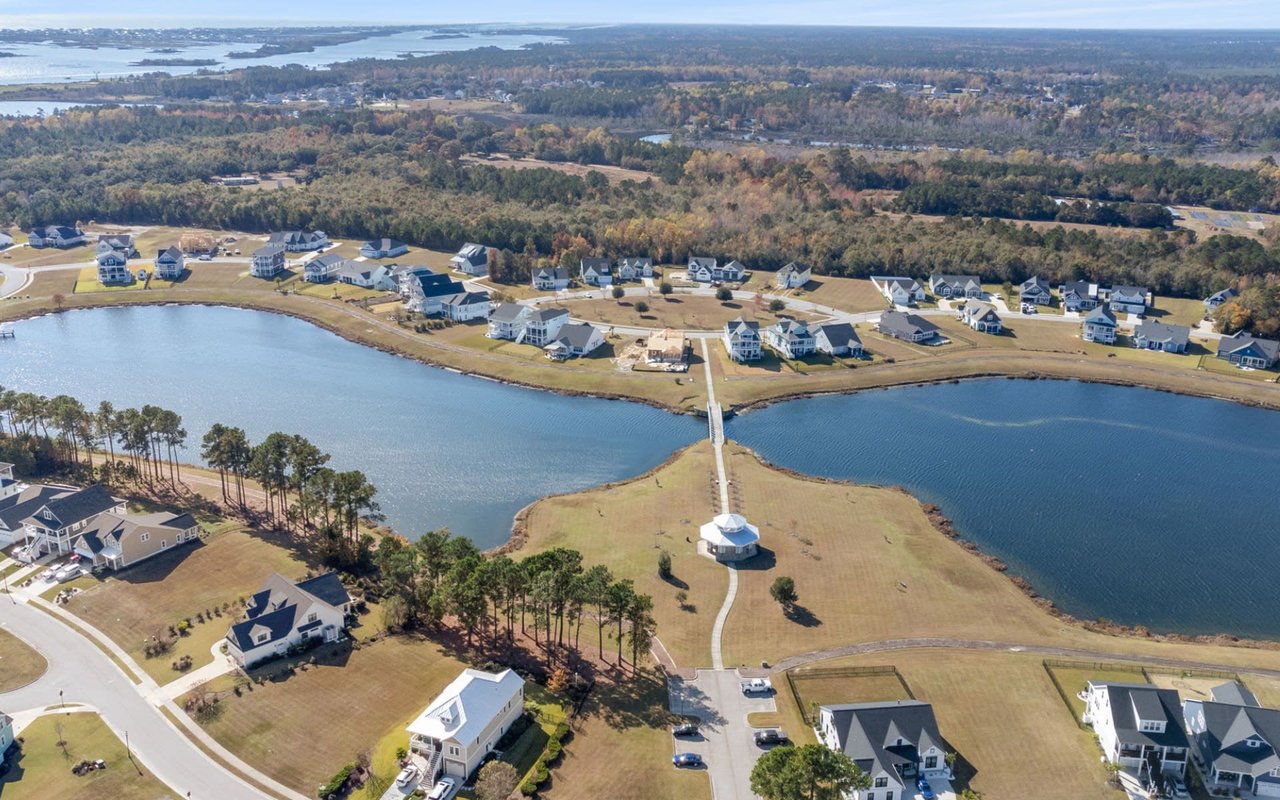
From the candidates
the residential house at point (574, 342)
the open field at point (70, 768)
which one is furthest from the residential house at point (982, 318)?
the open field at point (70, 768)

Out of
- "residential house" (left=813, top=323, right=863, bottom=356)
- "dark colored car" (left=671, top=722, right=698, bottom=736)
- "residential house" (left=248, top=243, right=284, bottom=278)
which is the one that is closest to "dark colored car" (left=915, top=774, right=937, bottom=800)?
"dark colored car" (left=671, top=722, right=698, bottom=736)

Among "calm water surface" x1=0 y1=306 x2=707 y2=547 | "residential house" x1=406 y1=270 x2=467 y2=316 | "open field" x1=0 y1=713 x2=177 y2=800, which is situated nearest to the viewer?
"open field" x1=0 y1=713 x2=177 y2=800

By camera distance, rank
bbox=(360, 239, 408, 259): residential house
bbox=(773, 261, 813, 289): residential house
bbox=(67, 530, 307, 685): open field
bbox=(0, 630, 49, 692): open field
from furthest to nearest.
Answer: bbox=(360, 239, 408, 259): residential house < bbox=(773, 261, 813, 289): residential house < bbox=(67, 530, 307, 685): open field < bbox=(0, 630, 49, 692): open field

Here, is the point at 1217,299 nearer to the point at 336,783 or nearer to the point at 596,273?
the point at 596,273

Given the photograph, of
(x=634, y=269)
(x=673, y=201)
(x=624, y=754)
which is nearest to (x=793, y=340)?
(x=634, y=269)

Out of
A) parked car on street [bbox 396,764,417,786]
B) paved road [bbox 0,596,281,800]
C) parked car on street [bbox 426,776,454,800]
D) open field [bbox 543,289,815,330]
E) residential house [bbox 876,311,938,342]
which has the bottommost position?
paved road [bbox 0,596,281,800]

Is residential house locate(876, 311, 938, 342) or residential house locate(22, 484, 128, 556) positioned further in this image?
residential house locate(876, 311, 938, 342)

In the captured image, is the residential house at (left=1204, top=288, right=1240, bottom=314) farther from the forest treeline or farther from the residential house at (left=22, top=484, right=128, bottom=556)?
the residential house at (left=22, top=484, right=128, bottom=556)

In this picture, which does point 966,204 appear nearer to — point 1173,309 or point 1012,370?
point 1173,309
